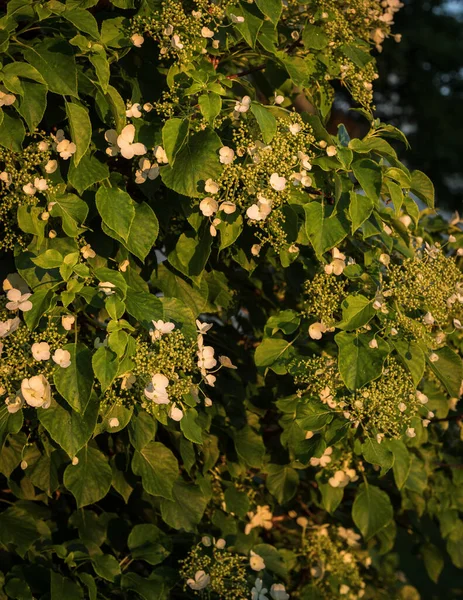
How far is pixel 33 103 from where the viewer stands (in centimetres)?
171

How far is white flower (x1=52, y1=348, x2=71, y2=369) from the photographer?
5.38 feet

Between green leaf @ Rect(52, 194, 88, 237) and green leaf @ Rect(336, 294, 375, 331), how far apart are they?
0.60m

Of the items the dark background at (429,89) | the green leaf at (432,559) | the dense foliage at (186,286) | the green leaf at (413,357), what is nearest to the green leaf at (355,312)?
the dense foliage at (186,286)

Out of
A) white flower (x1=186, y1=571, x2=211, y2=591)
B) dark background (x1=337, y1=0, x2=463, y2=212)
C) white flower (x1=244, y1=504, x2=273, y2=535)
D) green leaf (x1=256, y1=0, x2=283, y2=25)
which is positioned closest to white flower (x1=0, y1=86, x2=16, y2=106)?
green leaf (x1=256, y1=0, x2=283, y2=25)

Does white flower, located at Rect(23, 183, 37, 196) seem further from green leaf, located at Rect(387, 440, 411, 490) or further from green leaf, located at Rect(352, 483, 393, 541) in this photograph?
green leaf, located at Rect(352, 483, 393, 541)

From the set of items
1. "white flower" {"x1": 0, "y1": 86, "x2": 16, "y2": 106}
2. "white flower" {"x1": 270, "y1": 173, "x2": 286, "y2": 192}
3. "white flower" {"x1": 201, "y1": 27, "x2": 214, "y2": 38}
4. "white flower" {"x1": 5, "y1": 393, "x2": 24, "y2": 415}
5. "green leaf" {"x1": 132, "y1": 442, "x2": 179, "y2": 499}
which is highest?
"white flower" {"x1": 201, "y1": 27, "x2": 214, "y2": 38}

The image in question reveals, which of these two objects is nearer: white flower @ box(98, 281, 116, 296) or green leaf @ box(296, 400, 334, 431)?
white flower @ box(98, 281, 116, 296)

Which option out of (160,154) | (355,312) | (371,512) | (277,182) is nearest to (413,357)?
(355,312)

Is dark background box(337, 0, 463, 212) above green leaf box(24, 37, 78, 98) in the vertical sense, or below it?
below

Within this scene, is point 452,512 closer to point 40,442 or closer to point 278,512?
point 278,512

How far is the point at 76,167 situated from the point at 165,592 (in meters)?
1.08

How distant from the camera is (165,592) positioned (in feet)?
6.86

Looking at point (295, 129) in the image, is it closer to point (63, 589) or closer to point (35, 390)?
point (35, 390)

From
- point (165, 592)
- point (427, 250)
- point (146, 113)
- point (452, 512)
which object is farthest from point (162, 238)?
point (452, 512)
